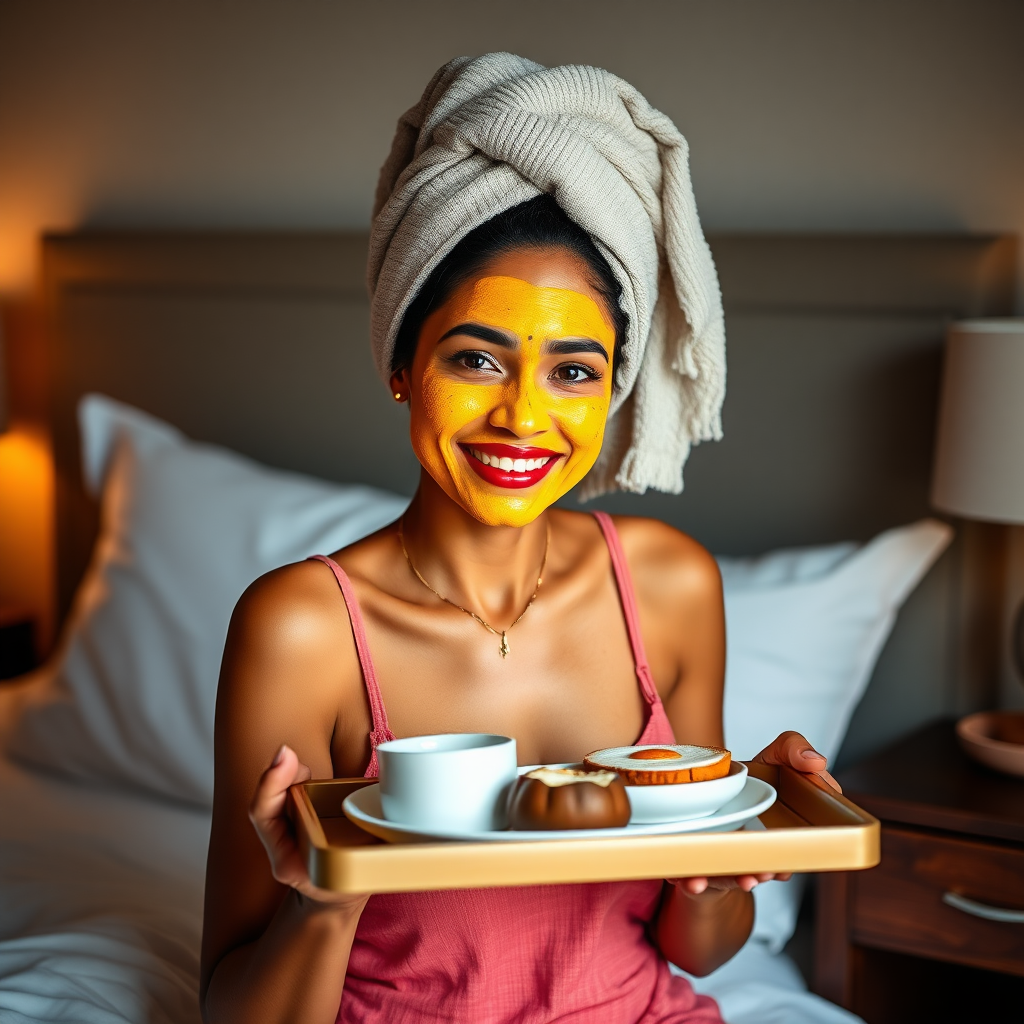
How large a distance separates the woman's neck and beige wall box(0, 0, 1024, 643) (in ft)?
3.39

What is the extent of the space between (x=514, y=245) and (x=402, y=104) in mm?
1411

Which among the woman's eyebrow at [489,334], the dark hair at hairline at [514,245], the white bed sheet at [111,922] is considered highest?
the dark hair at hairline at [514,245]

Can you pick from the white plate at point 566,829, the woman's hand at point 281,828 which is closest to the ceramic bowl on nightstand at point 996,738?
the white plate at point 566,829

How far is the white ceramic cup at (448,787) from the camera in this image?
2.77ft

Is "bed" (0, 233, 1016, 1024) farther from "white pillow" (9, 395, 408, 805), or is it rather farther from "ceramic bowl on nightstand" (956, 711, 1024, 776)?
"ceramic bowl on nightstand" (956, 711, 1024, 776)

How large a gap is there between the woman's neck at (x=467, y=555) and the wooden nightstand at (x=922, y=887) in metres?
0.62

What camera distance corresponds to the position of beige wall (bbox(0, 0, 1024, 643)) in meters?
1.96

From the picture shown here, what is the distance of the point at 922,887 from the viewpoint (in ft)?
5.24

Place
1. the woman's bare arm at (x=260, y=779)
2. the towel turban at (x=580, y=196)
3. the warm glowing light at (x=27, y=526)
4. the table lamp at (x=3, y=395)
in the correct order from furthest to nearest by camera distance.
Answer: the warm glowing light at (x=27, y=526) → the table lamp at (x=3, y=395) → the towel turban at (x=580, y=196) → the woman's bare arm at (x=260, y=779)

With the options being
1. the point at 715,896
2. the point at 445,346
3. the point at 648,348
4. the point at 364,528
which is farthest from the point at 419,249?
the point at 364,528

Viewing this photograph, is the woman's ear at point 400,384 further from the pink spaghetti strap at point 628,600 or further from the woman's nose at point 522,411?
the pink spaghetti strap at point 628,600

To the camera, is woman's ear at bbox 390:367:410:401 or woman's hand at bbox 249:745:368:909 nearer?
woman's hand at bbox 249:745:368:909

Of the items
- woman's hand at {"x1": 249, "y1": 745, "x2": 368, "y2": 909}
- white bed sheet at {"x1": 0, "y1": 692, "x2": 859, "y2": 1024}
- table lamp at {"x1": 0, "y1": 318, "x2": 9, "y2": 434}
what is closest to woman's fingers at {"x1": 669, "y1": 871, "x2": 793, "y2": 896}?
woman's hand at {"x1": 249, "y1": 745, "x2": 368, "y2": 909}

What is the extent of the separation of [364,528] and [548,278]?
3.35ft
